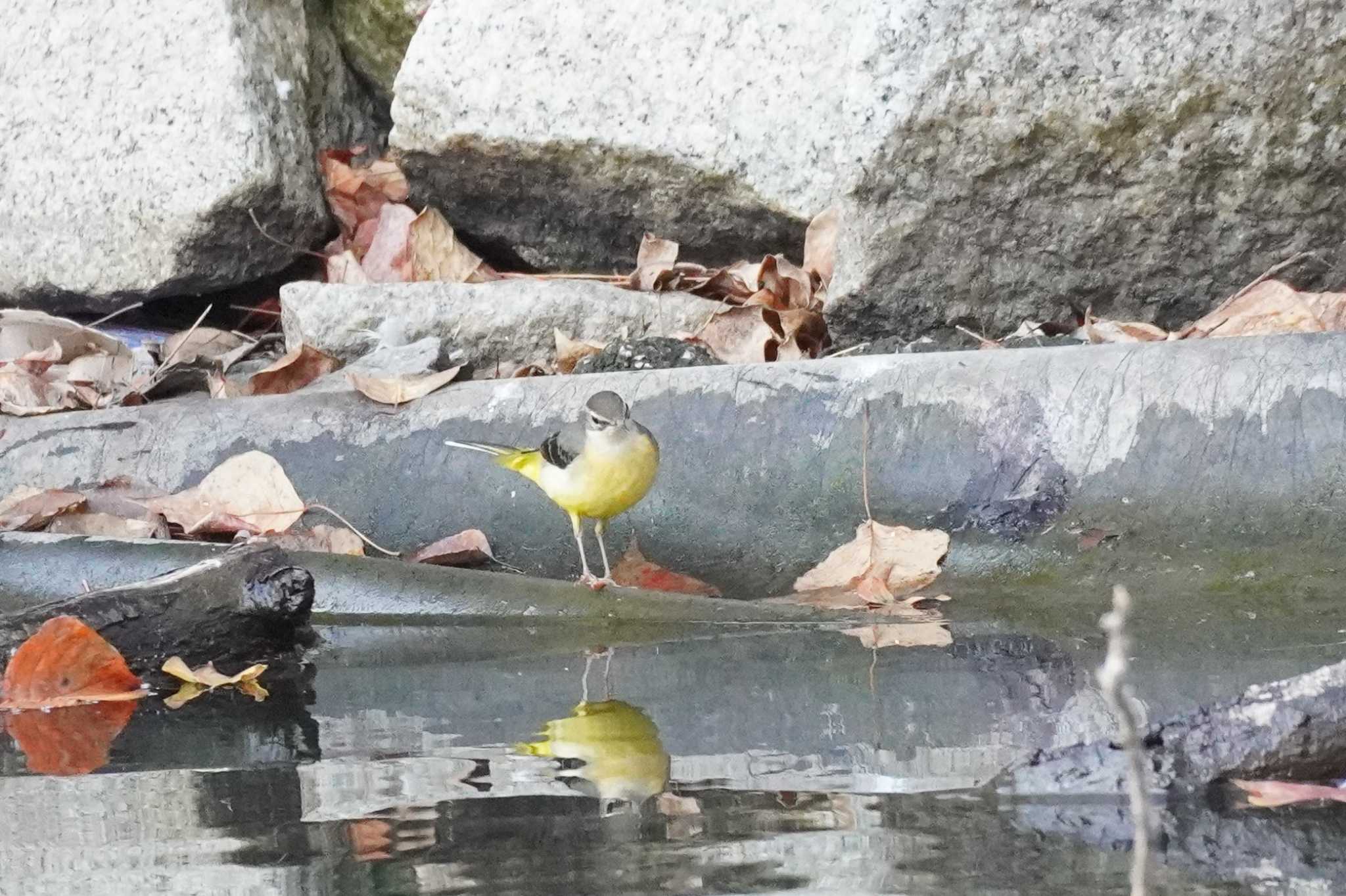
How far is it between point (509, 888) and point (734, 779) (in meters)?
0.59

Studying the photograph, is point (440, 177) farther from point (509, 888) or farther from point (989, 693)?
point (509, 888)

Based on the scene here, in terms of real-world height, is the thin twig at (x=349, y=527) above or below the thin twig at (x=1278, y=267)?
below

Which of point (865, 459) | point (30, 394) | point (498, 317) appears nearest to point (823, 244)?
point (498, 317)

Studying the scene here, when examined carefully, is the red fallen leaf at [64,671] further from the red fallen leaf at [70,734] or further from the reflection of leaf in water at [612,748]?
the reflection of leaf in water at [612,748]

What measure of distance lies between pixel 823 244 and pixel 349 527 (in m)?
2.07

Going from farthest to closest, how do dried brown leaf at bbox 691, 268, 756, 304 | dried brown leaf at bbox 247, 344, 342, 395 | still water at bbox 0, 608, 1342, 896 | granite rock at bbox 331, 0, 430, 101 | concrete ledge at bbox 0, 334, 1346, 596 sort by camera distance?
1. granite rock at bbox 331, 0, 430, 101
2. dried brown leaf at bbox 691, 268, 756, 304
3. dried brown leaf at bbox 247, 344, 342, 395
4. concrete ledge at bbox 0, 334, 1346, 596
5. still water at bbox 0, 608, 1342, 896

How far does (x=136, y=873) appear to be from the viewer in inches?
88.8

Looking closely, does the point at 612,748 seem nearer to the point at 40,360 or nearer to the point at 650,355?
Result: the point at 650,355

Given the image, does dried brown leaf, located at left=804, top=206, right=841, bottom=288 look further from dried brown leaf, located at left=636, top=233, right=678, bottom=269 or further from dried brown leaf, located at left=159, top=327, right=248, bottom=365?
dried brown leaf, located at left=159, top=327, right=248, bottom=365

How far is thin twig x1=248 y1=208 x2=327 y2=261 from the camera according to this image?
21.5 ft

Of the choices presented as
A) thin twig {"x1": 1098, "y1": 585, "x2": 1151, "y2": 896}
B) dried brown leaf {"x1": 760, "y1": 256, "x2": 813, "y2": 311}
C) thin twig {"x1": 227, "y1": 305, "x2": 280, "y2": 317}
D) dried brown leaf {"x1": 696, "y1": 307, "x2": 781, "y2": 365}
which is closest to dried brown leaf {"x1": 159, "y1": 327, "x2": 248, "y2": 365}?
thin twig {"x1": 227, "y1": 305, "x2": 280, "y2": 317}

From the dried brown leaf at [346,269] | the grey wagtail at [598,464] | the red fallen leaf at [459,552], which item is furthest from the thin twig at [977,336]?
the dried brown leaf at [346,269]

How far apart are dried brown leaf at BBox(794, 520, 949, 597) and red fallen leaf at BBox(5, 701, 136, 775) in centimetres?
175

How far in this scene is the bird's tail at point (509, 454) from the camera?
4.68 m
